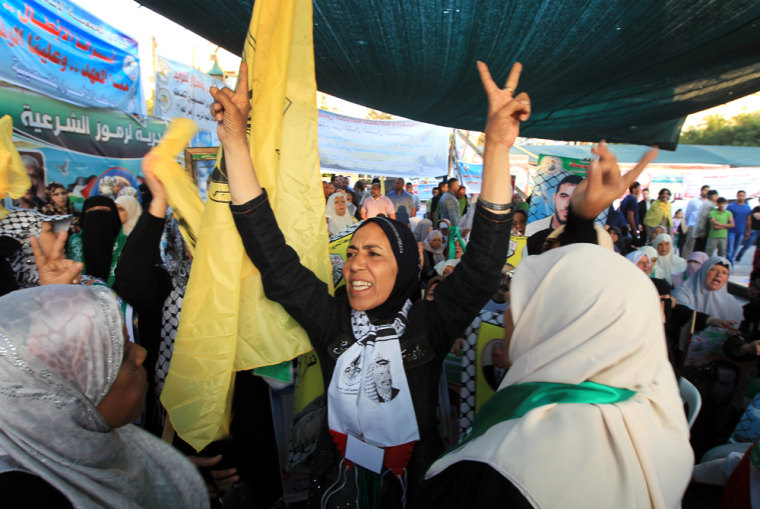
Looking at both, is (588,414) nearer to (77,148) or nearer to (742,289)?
(77,148)

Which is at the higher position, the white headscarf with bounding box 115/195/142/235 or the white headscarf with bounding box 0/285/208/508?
the white headscarf with bounding box 115/195/142/235

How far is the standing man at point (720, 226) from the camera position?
34.1 ft

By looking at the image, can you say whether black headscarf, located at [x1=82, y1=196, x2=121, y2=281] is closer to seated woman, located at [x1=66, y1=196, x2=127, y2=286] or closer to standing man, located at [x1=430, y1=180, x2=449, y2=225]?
seated woman, located at [x1=66, y1=196, x2=127, y2=286]

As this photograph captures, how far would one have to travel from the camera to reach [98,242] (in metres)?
2.82

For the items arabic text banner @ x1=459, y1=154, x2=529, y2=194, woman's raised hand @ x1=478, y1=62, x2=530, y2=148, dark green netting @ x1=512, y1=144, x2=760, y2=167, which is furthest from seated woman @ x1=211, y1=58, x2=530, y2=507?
dark green netting @ x1=512, y1=144, x2=760, y2=167

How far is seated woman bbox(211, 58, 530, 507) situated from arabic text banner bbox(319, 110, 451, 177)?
8.25 meters

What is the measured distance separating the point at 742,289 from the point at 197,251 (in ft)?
34.3

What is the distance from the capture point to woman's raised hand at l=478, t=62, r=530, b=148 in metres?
1.38

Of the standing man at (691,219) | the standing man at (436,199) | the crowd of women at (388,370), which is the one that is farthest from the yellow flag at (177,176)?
the standing man at (691,219)

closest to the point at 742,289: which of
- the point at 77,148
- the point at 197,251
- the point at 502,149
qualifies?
the point at 502,149

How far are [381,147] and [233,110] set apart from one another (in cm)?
898

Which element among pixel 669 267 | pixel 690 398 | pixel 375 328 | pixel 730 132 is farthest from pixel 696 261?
pixel 730 132

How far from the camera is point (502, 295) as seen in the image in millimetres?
2703

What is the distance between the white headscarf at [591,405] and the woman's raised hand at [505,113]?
447 millimetres
